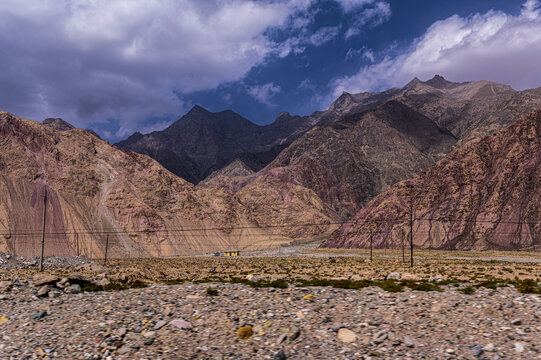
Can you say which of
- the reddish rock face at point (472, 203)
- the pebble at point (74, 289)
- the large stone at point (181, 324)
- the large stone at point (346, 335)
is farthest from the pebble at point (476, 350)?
the reddish rock face at point (472, 203)

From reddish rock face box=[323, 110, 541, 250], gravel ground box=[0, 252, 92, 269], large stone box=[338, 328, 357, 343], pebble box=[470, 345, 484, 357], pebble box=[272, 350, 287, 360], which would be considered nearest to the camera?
pebble box=[470, 345, 484, 357]

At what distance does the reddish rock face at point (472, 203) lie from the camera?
112562 millimetres

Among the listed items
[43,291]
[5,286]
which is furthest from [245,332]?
[5,286]

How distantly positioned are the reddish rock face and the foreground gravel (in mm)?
109435

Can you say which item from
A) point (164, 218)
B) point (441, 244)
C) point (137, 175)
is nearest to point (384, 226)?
point (441, 244)

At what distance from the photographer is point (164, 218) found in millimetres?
128625

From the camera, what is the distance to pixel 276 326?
47.1 feet

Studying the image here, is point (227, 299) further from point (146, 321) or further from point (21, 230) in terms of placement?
point (21, 230)

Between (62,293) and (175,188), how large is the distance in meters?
129

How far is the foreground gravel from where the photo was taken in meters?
12.7

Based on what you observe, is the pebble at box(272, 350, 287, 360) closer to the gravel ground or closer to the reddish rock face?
the gravel ground

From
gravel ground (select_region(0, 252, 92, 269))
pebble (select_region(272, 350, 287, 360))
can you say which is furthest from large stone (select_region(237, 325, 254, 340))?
gravel ground (select_region(0, 252, 92, 269))

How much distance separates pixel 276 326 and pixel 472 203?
5034 inches

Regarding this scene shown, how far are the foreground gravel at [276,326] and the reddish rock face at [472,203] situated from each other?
10944 cm
